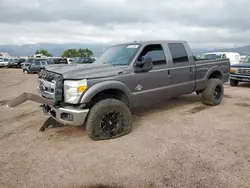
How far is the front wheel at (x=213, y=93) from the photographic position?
20.7 feet

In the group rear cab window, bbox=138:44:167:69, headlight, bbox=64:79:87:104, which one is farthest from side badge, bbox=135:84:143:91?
headlight, bbox=64:79:87:104

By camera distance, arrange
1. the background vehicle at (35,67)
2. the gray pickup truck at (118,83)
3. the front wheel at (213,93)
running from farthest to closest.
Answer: the background vehicle at (35,67) < the front wheel at (213,93) < the gray pickup truck at (118,83)

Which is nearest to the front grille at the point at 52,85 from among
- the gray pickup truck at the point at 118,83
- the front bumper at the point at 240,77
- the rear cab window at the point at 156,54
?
the gray pickup truck at the point at 118,83

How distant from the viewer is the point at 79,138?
4312mm

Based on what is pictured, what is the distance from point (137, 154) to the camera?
11.8 feet

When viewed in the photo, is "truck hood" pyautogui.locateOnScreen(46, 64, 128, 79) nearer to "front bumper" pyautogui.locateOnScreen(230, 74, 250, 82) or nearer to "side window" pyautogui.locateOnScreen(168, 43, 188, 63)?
"side window" pyautogui.locateOnScreen(168, 43, 188, 63)

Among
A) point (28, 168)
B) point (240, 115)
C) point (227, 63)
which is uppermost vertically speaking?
point (227, 63)

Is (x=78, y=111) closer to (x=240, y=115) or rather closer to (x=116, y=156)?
(x=116, y=156)

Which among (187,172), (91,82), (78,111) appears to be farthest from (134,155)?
(91,82)

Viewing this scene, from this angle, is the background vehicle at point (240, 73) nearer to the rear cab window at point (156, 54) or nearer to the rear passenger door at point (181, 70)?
the rear passenger door at point (181, 70)

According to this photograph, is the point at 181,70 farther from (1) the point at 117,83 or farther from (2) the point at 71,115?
(2) the point at 71,115

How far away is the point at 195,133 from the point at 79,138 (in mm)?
2253

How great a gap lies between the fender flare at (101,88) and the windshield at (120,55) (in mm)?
598

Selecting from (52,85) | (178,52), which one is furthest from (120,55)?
(52,85)
